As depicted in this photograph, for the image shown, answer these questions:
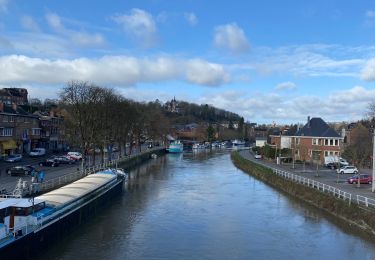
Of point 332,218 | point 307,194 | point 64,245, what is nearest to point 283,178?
point 307,194

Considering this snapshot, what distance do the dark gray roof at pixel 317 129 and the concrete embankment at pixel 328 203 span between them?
92.1ft

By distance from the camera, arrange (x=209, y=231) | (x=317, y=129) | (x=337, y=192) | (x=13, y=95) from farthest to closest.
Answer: (x=13, y=95) → (x=317, y=129) → (x=337, y=192) → (x=209, y=231)

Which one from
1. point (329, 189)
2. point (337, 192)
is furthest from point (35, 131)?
point (337, 192)

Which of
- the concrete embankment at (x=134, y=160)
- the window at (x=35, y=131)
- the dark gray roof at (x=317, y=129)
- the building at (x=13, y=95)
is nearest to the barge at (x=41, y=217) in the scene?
the concrete embankment at (x=134, y=160)

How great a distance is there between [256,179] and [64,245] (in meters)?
42.2

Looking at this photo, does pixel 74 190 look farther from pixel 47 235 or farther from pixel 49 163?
pixel 49 163

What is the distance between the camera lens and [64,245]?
29297 millimetres

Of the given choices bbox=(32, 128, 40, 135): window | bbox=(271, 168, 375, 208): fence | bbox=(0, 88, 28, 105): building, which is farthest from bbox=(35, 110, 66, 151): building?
bbox=(271, 168, 375, 208): fence

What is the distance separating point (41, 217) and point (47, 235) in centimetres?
137

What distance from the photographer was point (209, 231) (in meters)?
33.0

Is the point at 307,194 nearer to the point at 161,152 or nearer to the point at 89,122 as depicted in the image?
the point at 89,122

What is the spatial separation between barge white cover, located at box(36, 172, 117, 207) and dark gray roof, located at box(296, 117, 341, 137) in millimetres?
51306

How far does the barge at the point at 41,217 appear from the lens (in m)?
23.8

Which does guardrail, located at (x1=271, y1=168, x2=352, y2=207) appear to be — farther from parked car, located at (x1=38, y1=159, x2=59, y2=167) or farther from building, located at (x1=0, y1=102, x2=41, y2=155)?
building, located at (x1=0, y1=102, x2=41, y2=155)
